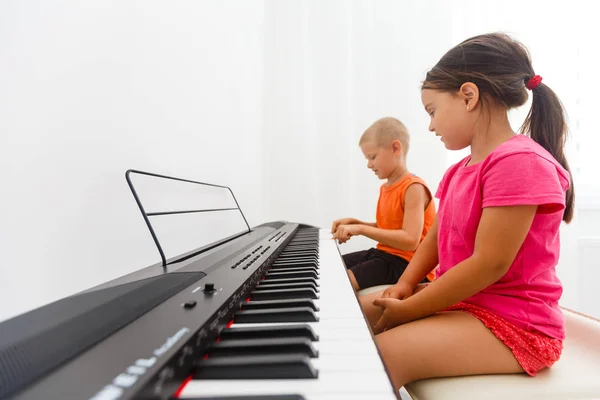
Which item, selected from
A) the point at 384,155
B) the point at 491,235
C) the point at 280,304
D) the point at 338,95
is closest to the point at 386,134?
the point at 384,155

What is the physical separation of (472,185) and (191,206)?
0.74 meters

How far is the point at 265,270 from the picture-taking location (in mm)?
702

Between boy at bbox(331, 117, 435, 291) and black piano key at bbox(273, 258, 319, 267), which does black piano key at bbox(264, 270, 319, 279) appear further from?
boy at bbox(331, 117, 435, 291)

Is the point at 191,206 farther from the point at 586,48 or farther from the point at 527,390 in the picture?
the point at 586,48

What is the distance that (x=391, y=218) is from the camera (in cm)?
156

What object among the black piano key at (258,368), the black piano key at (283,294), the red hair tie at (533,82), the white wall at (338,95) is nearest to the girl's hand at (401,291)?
the black piano key at (283,294)

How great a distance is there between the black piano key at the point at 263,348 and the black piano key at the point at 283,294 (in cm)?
18

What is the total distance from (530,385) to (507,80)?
62cm

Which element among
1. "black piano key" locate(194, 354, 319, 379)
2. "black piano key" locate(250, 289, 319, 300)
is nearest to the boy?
"black piano key" locate(250, 289, 319, 300)

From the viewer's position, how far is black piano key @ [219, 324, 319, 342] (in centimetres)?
39

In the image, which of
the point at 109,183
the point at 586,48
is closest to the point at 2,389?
the point at 109,183

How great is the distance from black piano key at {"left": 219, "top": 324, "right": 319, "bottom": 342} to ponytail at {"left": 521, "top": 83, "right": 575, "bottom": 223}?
0.76 m

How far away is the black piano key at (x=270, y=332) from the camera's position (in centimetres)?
39

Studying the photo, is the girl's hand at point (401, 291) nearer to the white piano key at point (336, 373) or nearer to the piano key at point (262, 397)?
the white piano key at point (336, 373)
